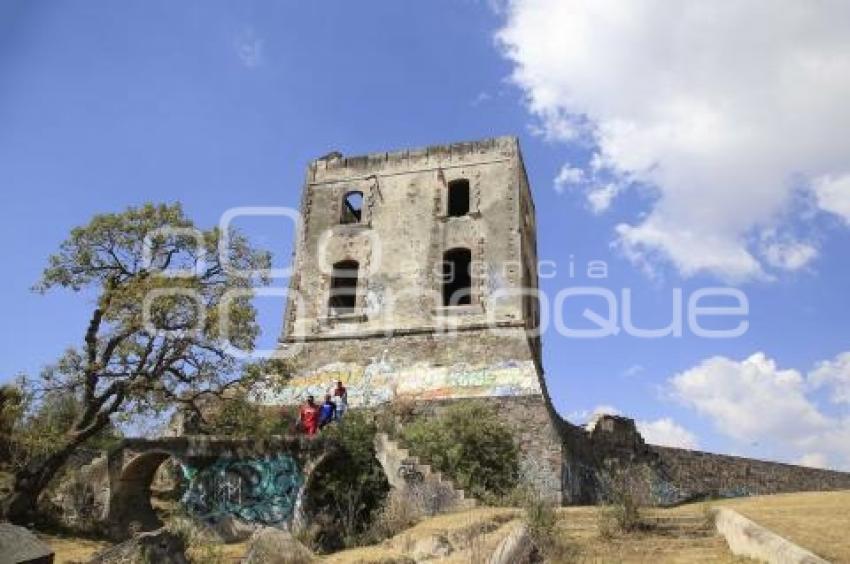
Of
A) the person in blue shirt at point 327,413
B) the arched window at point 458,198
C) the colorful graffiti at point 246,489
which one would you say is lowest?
the colorful graffiti at point 246,489

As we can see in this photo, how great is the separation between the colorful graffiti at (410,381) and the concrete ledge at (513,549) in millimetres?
8477

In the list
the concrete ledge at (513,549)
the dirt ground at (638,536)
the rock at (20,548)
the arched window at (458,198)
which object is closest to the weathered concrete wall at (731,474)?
the arched window at (458,198)

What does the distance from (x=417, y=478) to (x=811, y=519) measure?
6.37m

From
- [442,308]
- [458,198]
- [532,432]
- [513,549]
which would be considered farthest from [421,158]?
[513,549]

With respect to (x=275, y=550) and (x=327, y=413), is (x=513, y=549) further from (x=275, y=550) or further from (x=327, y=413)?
(x=327, y=413)

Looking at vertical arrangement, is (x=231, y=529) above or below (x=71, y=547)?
above

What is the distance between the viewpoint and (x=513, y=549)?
26.5ft

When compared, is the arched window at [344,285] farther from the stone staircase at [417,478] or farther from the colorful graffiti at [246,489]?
the colorful graffiti at [246,489]

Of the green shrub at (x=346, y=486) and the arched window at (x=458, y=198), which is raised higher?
the arched window at (x=458, y=198)

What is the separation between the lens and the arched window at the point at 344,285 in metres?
20.6

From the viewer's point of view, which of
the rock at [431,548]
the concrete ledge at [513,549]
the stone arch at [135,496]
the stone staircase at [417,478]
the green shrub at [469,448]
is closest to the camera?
the concrete ledge at [513,549]

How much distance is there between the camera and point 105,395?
43.7ft

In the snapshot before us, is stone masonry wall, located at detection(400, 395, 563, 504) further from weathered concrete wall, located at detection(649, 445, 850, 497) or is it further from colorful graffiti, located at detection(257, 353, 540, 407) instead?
weathered concrete wall, located at detection(649, 445, 850, 497)

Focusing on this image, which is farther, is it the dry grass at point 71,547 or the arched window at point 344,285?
the arched window at point 344,285
